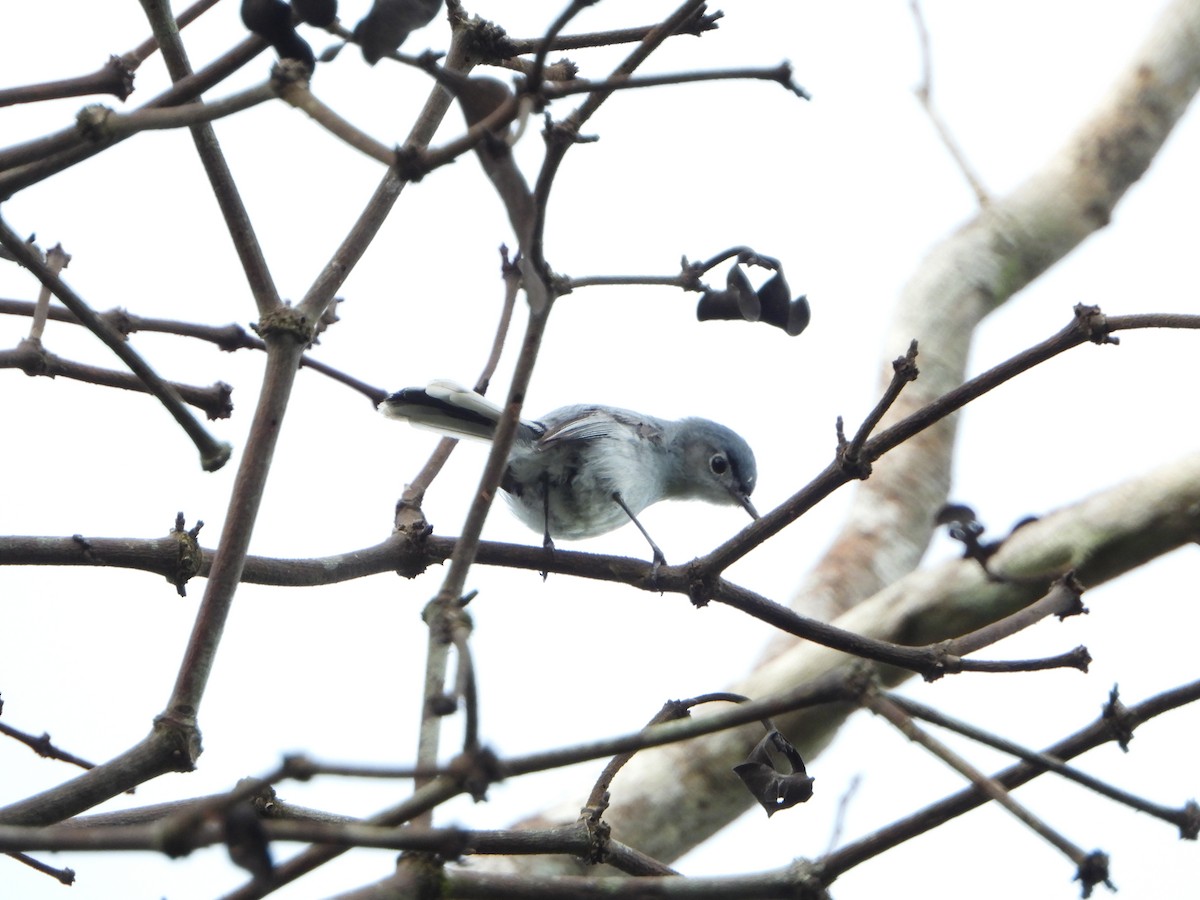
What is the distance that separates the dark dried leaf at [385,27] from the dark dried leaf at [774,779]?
1009 millimetres

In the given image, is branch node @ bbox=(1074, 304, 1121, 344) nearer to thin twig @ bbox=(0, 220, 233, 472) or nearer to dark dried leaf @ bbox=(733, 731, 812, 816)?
dark dried leaf @ bbox=(733, 731, 812, 816)

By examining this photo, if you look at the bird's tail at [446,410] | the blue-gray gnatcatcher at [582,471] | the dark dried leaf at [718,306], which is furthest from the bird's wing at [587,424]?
the dark dried leaf at [718,306]

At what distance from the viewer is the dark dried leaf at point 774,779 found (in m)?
1.62

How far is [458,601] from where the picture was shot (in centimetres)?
108

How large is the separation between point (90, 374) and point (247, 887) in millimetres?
1201

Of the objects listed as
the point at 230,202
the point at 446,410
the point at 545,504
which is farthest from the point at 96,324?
the point at 545,504

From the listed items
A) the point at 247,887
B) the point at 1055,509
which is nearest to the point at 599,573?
the point at 247,887

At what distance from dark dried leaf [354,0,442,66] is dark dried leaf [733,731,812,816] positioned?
1.01m

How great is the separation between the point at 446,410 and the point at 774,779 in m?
1.52

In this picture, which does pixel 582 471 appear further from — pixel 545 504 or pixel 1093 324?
pixel 1093 324

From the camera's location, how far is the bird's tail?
111 inches

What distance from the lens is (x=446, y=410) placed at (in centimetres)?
294

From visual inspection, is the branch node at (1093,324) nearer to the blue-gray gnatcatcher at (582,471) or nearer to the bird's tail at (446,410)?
the bird's tail at (446,410)

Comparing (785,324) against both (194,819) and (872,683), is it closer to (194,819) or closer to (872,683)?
(872,683)
